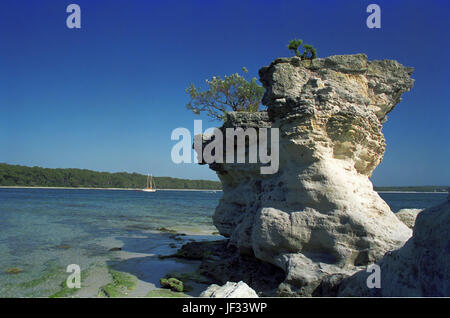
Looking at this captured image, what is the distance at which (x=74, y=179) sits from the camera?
8856cm

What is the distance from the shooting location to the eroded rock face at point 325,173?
17.6 ft

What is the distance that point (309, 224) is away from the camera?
19.0 feet

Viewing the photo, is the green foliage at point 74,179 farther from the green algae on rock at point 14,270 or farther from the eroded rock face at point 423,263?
the eroded rock face at point 423,263

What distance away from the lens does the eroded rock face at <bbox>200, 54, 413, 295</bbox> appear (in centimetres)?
536

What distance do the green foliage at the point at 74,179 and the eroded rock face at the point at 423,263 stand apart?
320ft

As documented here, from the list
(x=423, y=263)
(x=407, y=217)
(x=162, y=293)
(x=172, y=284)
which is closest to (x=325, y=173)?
(x=423, y=263)

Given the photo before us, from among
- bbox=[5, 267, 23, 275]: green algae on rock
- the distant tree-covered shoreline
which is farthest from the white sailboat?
bbox=[5, 267, 23, 275]: green algae on rock

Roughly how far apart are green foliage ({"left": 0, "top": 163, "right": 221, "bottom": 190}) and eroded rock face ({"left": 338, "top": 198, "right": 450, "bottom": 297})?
97.4 m

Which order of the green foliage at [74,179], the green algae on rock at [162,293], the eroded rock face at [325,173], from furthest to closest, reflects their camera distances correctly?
the green foliage at [74,179] < the green algae on rock at [162,293] < the eroded rock face at [325,173]

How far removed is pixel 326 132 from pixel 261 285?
369 centimetres

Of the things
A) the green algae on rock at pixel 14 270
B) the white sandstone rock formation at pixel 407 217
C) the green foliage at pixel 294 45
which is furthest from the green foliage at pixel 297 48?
the green algae on rock at pixel 14 270
